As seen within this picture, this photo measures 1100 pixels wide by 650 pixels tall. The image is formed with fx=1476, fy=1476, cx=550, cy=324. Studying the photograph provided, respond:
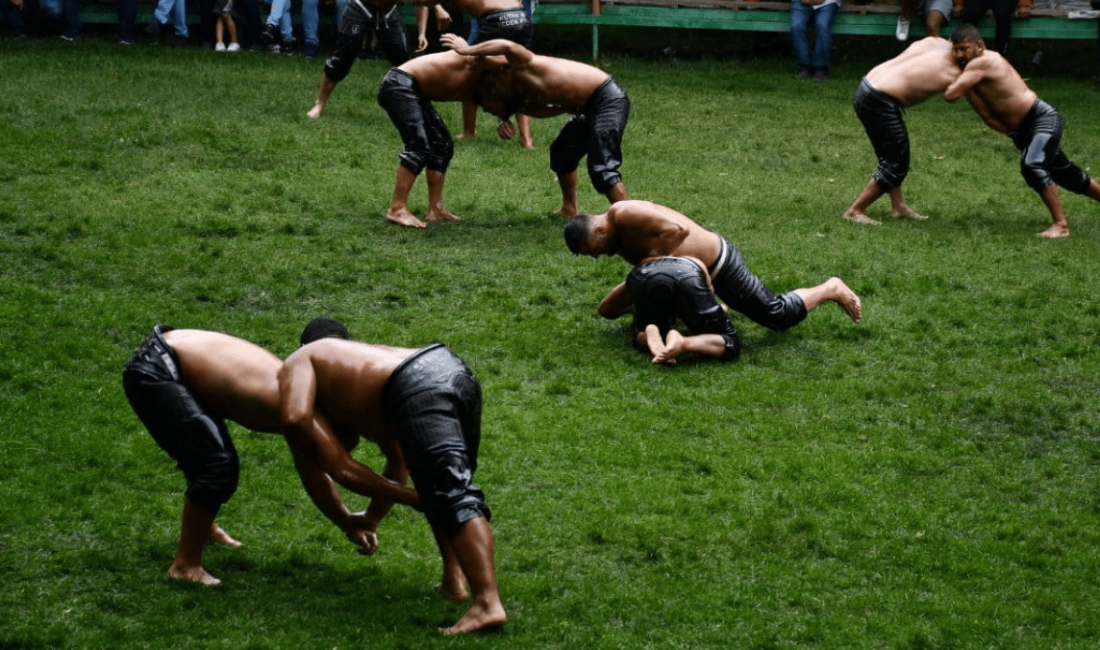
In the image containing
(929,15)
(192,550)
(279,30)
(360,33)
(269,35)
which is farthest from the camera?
(279,30)

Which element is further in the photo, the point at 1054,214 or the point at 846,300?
the point at 1054,214

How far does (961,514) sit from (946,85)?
18.4ft

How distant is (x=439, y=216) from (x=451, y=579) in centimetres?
593

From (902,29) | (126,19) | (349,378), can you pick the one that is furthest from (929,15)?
(349,378)

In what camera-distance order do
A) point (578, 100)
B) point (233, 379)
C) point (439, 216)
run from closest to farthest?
point (233, 379) < point (578, 100) < point (439, 216)

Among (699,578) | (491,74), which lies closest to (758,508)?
(699,578)

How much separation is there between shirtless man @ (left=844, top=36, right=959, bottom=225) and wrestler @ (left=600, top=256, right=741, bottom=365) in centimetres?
330

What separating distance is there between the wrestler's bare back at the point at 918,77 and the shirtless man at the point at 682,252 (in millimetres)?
2942

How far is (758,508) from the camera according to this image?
22.4 ft

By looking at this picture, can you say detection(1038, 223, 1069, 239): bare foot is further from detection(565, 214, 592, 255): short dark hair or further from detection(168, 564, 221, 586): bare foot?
detection(168, 564, 221, 586): bare foot

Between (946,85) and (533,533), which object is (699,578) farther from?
(946,85)

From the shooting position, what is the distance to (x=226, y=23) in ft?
58.1

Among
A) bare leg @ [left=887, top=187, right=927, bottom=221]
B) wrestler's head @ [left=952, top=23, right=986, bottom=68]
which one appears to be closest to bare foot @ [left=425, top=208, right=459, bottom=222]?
bare leg @ [left=887, top=187, right=927, bottom=221]

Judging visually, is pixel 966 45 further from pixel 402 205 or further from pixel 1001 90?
pixel 402 205
